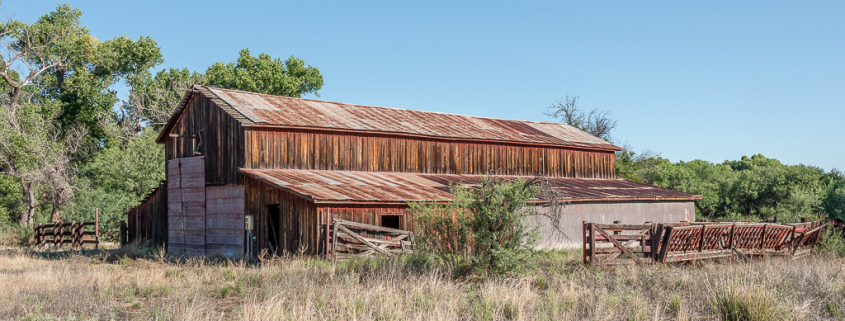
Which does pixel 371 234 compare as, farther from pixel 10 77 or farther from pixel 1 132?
pixel 10 77

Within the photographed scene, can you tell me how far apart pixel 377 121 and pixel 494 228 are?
17448 millimetres

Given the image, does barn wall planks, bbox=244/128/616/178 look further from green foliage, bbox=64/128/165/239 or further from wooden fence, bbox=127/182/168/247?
green foliage, bbox=64/128/165/239

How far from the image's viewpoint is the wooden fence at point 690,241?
16.2 metres

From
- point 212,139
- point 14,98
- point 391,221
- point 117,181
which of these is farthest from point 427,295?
point 14,98

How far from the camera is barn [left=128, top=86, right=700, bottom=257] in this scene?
896 inches

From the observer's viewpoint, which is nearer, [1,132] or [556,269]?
[556,269]

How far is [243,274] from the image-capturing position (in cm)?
1585

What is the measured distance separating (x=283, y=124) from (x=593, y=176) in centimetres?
1952

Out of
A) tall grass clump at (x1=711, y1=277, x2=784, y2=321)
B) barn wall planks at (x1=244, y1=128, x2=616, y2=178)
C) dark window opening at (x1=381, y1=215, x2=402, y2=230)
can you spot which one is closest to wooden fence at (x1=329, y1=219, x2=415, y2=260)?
dark window opening at (x1=381, y1=215, x2=402, y2=230)

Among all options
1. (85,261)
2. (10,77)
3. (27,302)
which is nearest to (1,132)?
(10,77)

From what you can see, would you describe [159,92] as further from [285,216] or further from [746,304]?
[746,304]

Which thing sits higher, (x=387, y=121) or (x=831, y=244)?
(x=387, y=121)

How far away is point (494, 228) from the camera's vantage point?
46.8 ft

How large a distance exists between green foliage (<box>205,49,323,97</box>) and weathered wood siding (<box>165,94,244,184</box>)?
23653 mm
